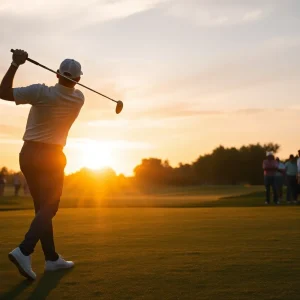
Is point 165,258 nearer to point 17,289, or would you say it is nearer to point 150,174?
point 17,289

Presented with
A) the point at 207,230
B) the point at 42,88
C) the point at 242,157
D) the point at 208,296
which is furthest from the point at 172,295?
the point at 242,157

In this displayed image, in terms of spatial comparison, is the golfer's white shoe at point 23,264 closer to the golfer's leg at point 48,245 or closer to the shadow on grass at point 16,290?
the shadow on grass at point 16,290

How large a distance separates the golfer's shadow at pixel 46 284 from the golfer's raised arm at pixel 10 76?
180 cm

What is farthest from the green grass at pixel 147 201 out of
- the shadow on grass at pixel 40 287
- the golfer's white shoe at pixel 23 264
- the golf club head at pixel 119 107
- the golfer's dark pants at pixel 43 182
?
the golfer's white shoe at pixel 23 264

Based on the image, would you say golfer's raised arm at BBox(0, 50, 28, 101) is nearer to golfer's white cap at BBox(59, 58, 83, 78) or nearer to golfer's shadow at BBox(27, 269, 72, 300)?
golfer's white cap at BBox(59, 58, 83, 78)

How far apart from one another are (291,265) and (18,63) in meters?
3.58

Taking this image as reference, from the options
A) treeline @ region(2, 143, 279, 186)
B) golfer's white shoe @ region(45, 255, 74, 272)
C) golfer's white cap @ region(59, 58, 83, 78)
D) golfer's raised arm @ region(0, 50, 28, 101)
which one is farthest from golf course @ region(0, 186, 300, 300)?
treeline @ region(2, 143, 279, 186)

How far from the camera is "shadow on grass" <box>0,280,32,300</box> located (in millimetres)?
5071

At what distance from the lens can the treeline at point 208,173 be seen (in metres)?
90.4

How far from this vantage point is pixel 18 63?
5.94 metres

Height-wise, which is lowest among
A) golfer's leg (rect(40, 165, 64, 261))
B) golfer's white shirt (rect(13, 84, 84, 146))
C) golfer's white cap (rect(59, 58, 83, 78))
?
golfer's leg (rect(40, 165, 64, 261))

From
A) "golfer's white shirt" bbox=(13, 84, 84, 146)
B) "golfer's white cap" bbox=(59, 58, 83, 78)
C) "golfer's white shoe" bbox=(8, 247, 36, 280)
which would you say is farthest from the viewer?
"golfer's white cap" bbox=(59, 58, 83, 78)

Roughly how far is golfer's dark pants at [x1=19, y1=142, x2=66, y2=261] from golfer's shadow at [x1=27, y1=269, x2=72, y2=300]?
12.2 inches

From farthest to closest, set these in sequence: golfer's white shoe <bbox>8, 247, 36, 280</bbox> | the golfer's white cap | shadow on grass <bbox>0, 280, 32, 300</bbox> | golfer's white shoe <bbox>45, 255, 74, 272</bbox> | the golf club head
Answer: the golf club head
golfer's white shoe <bbox>45, 255, 74, 272</bbox>
the golfer's white cap
golfer's white shoe <bbox>8, 247, 36, 280</bbox>
shadow on grass <bbox>0, 280, 32, 300</bbox>
